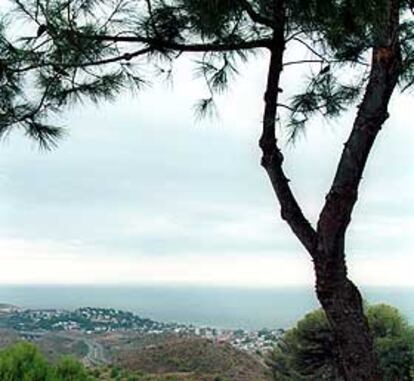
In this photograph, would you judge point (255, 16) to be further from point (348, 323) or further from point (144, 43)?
point (348, 323)

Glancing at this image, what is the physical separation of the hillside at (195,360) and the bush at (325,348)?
0.35m

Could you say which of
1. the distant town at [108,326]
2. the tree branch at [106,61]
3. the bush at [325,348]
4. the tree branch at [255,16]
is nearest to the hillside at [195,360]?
the distant town at [108,326]

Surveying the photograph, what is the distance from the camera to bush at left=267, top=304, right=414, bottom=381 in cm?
518

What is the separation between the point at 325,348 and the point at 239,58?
3340 mm

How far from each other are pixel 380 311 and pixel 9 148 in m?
3.78

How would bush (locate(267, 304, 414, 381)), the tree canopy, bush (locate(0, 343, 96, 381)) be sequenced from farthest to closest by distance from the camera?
bush (locate(267, 304, 414, 381))
bush (locate(0, 343, 96, 381))
the tree canopy

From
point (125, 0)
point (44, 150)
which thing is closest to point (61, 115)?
point (44, 150)

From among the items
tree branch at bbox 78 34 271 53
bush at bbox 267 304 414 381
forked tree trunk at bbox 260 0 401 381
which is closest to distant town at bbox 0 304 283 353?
bush at bbox 267 304 414 381

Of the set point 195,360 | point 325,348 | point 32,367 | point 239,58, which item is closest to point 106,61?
point 239,58

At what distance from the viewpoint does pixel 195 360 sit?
6453mm

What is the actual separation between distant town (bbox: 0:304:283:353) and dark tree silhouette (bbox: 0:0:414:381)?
3138mm

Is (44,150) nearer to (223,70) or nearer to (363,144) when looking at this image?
(223,70)

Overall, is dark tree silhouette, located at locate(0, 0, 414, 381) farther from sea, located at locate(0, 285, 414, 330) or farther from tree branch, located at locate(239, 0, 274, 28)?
sea, located at locate(0, 285, 414, 330)

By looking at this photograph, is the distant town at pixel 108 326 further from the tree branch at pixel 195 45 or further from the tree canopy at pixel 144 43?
the tree branch at pixel 195 45
